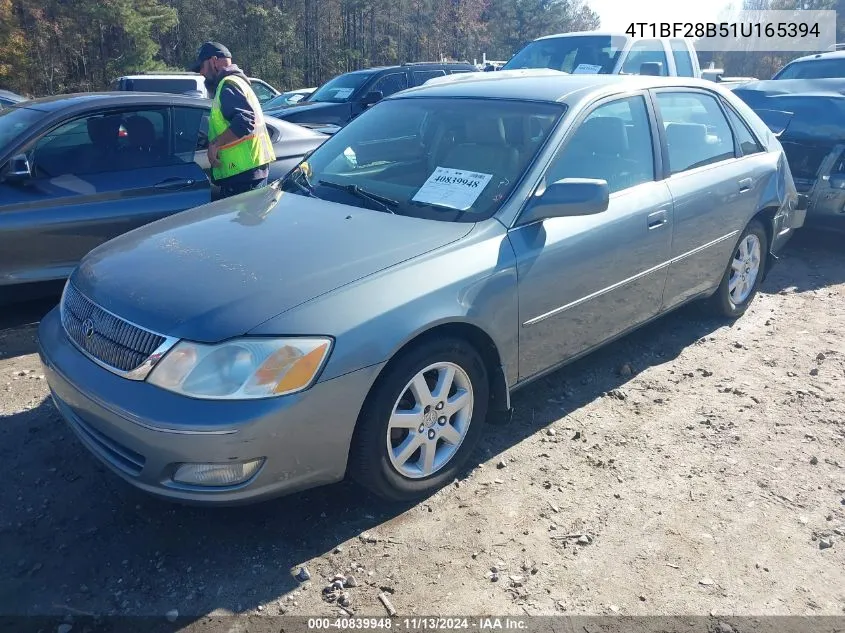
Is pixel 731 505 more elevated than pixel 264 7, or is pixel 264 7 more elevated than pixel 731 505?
pixel 264 7

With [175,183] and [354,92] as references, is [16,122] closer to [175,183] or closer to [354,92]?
[175,183]

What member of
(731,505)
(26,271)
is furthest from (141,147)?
(731,505)

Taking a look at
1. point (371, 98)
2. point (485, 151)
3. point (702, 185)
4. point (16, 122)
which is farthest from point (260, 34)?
point (485, 151)

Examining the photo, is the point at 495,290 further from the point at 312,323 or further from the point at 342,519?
the point at 342,519

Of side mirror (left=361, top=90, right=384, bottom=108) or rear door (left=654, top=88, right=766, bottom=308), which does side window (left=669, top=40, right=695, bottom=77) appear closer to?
side mirror (left=361, top=90, right=384, bottom=108)

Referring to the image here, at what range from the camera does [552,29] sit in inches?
1750

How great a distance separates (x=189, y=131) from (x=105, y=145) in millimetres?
646

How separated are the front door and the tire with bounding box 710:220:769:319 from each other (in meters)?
1.02

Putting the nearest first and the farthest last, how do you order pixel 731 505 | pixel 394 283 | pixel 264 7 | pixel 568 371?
pixel 394 283 → pixel 731 505 → pixel 568 371 → pixel 264 7

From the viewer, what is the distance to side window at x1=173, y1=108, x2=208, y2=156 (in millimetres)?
→ 5250

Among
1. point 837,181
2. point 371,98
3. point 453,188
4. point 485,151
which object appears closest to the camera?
point 453,188

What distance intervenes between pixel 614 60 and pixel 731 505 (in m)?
6.78

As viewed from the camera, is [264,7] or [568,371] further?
[264,7]

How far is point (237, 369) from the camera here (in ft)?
7.97
